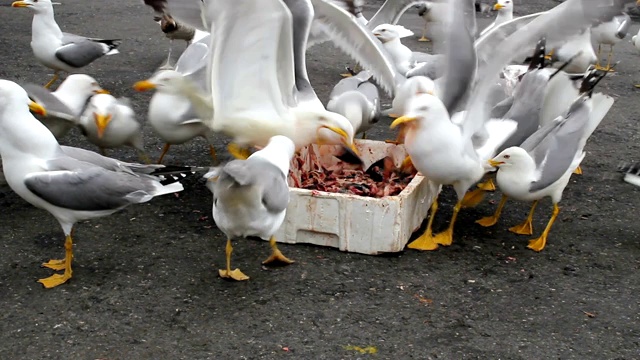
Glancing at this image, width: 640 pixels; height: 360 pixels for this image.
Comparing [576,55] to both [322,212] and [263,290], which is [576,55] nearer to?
[322,212]

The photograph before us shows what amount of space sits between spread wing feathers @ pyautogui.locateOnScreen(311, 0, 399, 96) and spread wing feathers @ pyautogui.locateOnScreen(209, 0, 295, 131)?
42.2 inches

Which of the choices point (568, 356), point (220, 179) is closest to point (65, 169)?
point (220, 179)

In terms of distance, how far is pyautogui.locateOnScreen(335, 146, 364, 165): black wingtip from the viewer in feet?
15.7

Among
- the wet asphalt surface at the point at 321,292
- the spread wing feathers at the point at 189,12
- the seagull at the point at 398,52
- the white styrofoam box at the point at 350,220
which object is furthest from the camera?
the seagull at the point at 398,52

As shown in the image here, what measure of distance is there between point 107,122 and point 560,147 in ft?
8.29

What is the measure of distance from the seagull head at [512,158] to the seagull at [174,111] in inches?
66.5

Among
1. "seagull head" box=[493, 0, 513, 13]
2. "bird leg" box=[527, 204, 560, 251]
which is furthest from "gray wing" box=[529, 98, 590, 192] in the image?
"seagull head" box=[493, 0, 513, 13]

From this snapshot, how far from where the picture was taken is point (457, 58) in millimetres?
4305

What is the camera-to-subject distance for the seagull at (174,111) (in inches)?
181

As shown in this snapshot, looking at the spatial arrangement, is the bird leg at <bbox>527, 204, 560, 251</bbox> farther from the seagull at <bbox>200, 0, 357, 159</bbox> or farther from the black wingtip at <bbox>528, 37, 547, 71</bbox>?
the seagull at <bbox>200, 0, 357, 159</bbox>

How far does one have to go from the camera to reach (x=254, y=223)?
3.69m

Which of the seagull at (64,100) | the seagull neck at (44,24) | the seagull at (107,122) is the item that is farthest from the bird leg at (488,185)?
the seagull neck at (44,24)

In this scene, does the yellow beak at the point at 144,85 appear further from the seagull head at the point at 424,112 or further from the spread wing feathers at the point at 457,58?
the spread wing feathers at the point at 457,58

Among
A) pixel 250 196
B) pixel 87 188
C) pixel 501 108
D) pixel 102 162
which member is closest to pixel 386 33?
pixel 501 108
